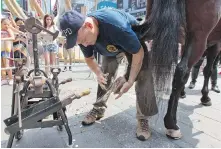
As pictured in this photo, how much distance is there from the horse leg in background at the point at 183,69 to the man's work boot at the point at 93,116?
66 centimetres

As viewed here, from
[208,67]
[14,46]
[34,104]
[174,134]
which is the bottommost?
[174,134]

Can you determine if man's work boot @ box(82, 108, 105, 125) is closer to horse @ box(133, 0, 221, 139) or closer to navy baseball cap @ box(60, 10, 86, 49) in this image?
horse @ box(133, 0, 221, 139)

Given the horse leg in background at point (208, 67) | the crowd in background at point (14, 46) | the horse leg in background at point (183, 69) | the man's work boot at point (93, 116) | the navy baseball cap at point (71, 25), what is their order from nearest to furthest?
the navy baseball cap at point (71, 25)
the horse leg in background at point (183, 69)
the man's work boot at point (93, 116)
the horse leg in background at point (208, 67)
the crowd in background at point (14, 46)

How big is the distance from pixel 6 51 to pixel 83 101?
7.75 ft

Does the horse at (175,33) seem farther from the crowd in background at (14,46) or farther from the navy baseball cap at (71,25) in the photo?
the crowd in background at (14,46)

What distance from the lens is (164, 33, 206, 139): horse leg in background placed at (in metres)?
1.66

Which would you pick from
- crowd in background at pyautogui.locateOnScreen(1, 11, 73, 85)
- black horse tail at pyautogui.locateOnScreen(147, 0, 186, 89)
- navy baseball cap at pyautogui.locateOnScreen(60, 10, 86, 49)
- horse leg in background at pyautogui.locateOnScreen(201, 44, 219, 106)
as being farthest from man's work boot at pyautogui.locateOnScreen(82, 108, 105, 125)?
crowd in background at pyautogui.locateOnScreen(1, 11, 73, 85)

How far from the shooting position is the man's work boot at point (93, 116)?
2.02 m

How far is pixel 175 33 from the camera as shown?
1521 mm

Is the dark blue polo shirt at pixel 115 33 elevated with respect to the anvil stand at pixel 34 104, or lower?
elevated

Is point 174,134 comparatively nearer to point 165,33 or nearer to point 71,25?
point 165,33

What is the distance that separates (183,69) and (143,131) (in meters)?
0.58

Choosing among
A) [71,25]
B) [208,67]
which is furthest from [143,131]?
[208,67]

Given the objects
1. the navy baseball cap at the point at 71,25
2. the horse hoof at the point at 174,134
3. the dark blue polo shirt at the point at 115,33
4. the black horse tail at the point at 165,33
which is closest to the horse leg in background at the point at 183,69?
the horse hoof at the point at 174,134
